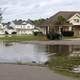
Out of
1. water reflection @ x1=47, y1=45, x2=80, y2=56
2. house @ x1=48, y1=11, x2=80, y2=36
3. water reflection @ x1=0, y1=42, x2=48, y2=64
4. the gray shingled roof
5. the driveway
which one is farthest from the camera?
the gray shingled roof

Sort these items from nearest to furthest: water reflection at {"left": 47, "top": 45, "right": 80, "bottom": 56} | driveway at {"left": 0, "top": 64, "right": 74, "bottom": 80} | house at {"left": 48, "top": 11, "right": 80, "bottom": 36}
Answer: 1. driveway at {"left": 0, "top": 64, "right": 74, "bottom": 80}
2. water reflection at {"left": 47, "top": 45, "right": 80, "bottom": 56}
3. house at {"left": 48, "top": 11, "right": 80, "bottom": 36}

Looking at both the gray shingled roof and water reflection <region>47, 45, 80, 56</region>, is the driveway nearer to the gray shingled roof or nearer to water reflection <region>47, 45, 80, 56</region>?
water reflection <region>47, 45, 80, 56</region>

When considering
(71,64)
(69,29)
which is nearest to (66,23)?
(69,29)

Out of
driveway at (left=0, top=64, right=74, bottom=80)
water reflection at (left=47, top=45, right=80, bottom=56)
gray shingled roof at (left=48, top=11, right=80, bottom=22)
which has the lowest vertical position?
water reflection at (left=47, top=45, right=80, bottom=56)

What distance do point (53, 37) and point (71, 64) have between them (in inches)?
1771

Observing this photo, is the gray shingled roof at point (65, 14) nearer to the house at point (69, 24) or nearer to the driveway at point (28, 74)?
the house at point (69, 24)

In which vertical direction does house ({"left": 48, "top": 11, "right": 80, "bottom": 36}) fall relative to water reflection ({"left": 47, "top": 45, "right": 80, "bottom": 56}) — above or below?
above

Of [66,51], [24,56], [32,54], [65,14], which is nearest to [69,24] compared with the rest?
[65,14]

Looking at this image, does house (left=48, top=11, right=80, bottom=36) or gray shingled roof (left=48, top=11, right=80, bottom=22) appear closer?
house (left=48, top=11, right=80, bottom=36)

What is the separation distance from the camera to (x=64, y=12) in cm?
9969

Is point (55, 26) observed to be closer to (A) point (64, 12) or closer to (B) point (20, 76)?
(A) point (64, 12)

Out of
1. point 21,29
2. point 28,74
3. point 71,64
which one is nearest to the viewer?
point 28,74

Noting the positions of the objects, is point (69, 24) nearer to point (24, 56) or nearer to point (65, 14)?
point (65, 14)

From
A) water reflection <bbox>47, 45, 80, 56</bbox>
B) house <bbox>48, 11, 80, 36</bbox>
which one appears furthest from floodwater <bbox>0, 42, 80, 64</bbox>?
house <bbox>48, 11, 80, 36</bbox>
